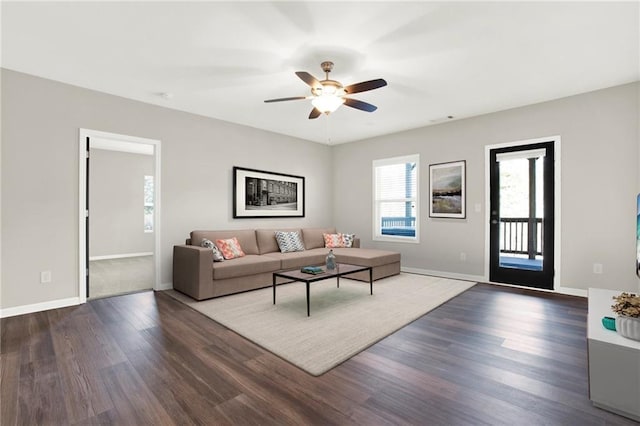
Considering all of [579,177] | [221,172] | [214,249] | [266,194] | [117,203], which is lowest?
[214,249]

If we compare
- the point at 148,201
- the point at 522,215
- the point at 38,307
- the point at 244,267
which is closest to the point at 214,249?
the point at 244,267

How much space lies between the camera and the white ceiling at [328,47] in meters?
2.33

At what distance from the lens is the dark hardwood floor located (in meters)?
1.67

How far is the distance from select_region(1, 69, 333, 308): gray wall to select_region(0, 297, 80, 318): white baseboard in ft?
0.14

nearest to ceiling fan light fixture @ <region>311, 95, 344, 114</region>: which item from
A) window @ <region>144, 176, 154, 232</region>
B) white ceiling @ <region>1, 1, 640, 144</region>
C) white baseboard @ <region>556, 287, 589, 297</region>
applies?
white ceiling @ <region>1, 1, 640, 144</region>

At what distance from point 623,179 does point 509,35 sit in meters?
2.55

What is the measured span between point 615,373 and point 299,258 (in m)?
3.69

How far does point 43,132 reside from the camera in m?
3.48

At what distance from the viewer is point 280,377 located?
206 cm

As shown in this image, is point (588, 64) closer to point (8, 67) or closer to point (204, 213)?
point (204, 213)

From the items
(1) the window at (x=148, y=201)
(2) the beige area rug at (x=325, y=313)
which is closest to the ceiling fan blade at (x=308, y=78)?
(2) the beige area rug at (x=325, y=313)

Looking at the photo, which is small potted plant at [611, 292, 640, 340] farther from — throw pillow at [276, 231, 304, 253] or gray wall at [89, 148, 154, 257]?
gray wall at [89, 148, 154, 257]

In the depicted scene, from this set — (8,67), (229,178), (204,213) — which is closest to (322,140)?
(229,178)

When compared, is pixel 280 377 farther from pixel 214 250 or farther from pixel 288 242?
pixel 288 242
